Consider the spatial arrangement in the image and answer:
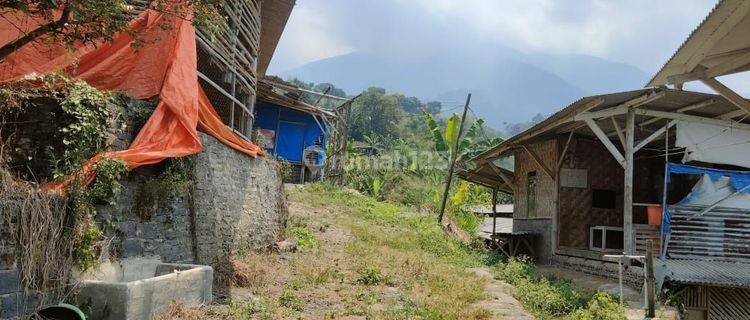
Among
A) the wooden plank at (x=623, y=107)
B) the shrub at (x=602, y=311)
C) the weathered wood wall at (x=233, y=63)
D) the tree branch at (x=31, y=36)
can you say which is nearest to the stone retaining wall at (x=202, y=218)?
the weathered wood wall at (x=233, y=63)

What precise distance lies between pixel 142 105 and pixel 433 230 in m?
11.3

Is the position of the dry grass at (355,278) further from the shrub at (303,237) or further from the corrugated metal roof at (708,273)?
the corrugated metal roof at (708,273)

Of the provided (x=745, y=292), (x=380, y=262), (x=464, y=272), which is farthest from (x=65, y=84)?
(x=745, y=292)

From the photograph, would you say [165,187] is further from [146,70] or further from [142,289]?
[142,289]

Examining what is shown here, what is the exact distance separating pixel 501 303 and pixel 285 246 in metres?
4.90

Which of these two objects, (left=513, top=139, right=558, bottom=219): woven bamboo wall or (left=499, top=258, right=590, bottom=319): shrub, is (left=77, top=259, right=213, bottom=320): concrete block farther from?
(left=513, top=139, right=558, bottom=219): woven bamboo wall

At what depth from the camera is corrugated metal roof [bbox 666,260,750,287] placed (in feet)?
28.2

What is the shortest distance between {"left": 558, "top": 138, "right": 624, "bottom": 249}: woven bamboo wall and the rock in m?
6.61

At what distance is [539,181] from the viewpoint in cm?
1473

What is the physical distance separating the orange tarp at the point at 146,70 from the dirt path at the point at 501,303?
16.4 feet

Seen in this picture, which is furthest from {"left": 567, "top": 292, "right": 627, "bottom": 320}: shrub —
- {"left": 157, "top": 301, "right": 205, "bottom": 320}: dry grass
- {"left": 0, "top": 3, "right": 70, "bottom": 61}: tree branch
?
{"left": 0, "top": 3, "right": 70, "bottom": 61}: tree branch

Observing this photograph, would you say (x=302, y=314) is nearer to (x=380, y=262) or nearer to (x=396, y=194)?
(x=380, y=262)

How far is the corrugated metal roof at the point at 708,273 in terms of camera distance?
8.59m

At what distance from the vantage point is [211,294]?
24.0 ft
